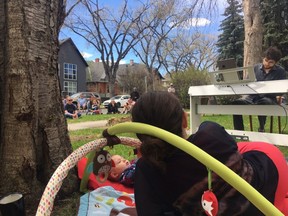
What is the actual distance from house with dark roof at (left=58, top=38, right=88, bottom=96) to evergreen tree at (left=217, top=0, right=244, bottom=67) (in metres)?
23.3

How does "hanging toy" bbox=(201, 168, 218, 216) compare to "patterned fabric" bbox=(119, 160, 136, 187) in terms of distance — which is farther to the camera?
"patterned fabric" bbox=(119, 160, 136, 187)

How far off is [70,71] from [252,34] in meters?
37.7

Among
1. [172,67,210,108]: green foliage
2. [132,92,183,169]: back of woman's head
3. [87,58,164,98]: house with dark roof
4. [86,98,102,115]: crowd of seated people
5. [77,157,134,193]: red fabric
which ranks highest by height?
[87,58,164,98]: house with dark roof

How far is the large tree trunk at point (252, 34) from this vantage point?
9860mm

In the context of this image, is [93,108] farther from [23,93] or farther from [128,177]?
[23,93]

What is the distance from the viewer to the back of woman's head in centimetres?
158

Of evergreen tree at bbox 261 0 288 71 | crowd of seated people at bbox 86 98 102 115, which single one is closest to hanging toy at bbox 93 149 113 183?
crowd of seated people at bbox 86 98 102 115

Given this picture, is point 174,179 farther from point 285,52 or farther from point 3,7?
point 285,52

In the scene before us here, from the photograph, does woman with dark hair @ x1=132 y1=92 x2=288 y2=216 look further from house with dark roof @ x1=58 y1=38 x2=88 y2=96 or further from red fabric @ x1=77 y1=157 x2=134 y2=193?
house with dark roof @ x1=58 y1=38 x2=88 y2=96

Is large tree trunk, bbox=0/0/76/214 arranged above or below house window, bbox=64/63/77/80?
below

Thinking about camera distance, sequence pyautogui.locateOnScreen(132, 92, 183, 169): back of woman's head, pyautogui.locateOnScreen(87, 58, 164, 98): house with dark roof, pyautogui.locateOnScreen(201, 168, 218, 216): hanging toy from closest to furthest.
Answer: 1. pyautogui.locateOnScreen(201, 168, 218, 216): hanging toy
2. pyautogui.locateOnScreen(132, 92, 183, 169): back of woman's head
3. pyautogui.locateOnScreen(87, 58, 164, 98): house with dark roof

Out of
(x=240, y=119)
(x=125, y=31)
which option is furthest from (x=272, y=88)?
(x=125, y=31)

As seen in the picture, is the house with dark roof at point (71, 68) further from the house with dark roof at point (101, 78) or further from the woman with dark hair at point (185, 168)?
the woman with dark hair at point (185, 168)

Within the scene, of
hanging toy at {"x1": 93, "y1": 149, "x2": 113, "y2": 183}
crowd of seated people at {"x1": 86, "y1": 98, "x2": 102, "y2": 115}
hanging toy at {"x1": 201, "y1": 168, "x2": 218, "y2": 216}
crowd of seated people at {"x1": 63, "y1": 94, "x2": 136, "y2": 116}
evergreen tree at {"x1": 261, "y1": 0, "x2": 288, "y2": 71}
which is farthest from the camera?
crowd of seated people at {"x1": 86, "y1": 98, "x2": 102, "y2": 115}
